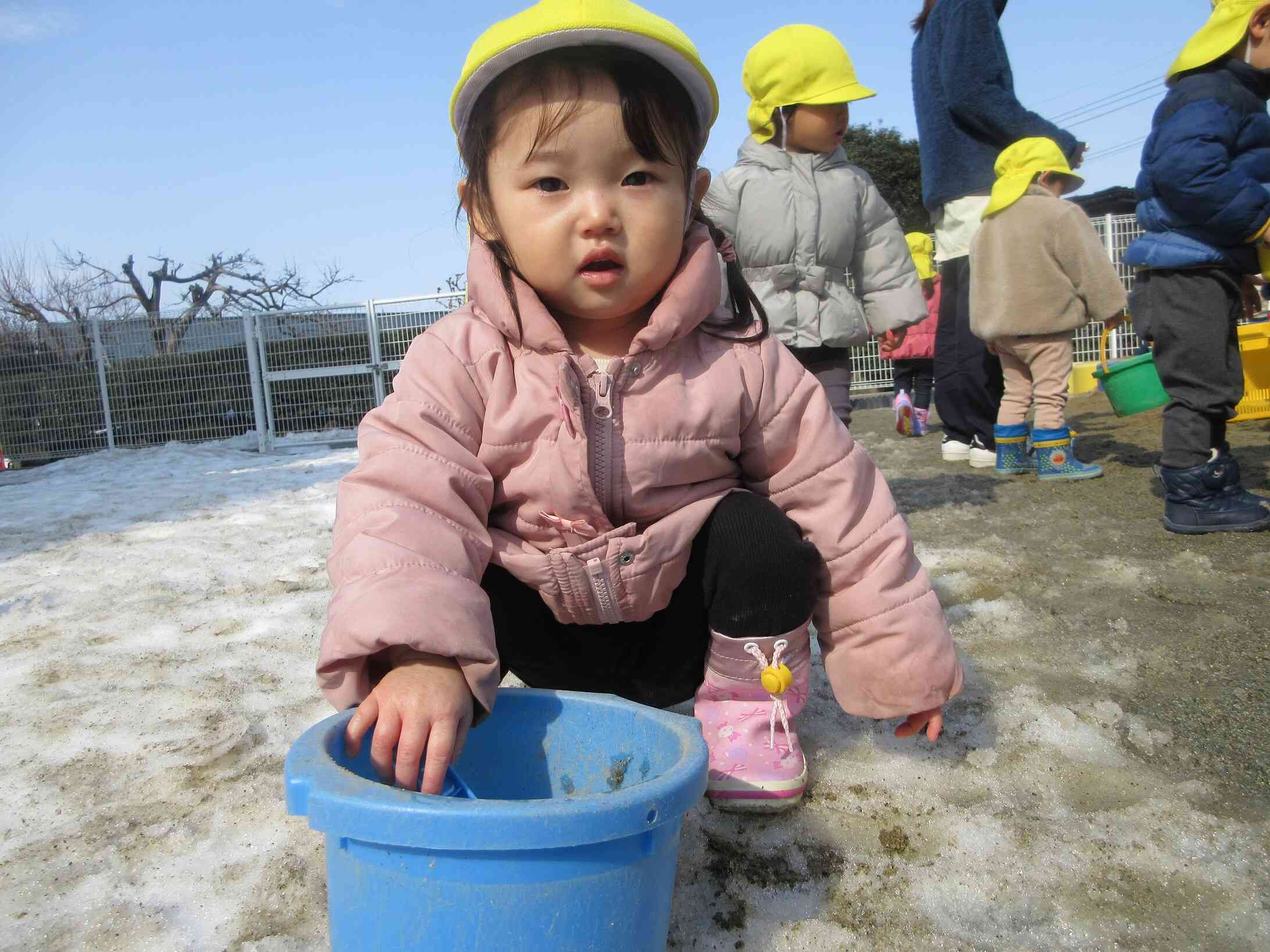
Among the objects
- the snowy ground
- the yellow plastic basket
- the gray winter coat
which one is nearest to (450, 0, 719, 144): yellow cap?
the snowy ground

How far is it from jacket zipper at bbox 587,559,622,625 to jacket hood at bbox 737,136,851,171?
1675 mm

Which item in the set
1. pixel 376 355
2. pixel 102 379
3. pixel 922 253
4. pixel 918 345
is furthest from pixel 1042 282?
pixel 102 379

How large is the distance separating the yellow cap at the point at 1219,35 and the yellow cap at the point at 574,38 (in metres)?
1.97

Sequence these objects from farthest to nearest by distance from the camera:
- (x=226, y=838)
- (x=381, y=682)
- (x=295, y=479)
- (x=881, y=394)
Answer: (x=881, y=394) < (x=295, y=479) < (x=226, y=838) < (x=381, y=682)

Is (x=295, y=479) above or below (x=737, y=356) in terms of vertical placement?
below

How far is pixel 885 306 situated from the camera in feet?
8.84

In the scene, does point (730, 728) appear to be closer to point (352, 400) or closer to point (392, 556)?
point (392, 556)

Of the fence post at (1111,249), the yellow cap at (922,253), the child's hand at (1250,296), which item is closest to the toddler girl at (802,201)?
the child's hand at (1250,296)

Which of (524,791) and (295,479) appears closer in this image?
(524,791)

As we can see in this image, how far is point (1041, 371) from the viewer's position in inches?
141

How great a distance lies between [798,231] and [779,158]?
24 cm

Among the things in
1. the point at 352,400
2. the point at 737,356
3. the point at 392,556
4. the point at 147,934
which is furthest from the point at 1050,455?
the point at 352,400

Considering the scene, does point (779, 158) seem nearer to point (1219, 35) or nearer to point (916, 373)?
point (1219, 35)

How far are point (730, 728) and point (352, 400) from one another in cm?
765
